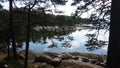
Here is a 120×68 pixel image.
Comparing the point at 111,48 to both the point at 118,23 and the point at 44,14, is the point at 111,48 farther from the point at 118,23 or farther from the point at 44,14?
the point at 44,14

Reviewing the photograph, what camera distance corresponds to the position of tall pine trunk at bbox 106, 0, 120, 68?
3.90m

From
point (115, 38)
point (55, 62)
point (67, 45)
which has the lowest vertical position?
point (55, 62)

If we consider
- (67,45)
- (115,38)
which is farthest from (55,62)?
(115,38)

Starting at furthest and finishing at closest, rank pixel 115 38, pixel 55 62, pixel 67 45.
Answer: pixel 55 62, pixel 67 45, pixel 115 38

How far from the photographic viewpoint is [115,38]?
12.8ft

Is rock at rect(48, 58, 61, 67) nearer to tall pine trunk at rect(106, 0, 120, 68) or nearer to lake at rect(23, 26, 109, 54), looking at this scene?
lake at rect(23, 26, 109, 54)

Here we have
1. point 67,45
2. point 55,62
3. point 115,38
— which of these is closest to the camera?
point 115,38

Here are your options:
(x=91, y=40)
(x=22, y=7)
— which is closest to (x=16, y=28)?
(x=22, y=7)

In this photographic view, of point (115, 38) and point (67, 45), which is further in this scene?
point (67, 45)

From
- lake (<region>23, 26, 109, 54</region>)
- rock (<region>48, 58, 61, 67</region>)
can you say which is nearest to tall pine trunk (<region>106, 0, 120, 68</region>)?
lake (<region>23, 26, 109, 54</region>)

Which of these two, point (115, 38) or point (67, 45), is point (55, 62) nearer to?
point (67, 45)

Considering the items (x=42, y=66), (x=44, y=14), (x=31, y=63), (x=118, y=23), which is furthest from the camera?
(x=31, y=63)

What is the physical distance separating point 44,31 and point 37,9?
79.0 inches

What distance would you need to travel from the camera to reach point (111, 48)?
3.99 meters
